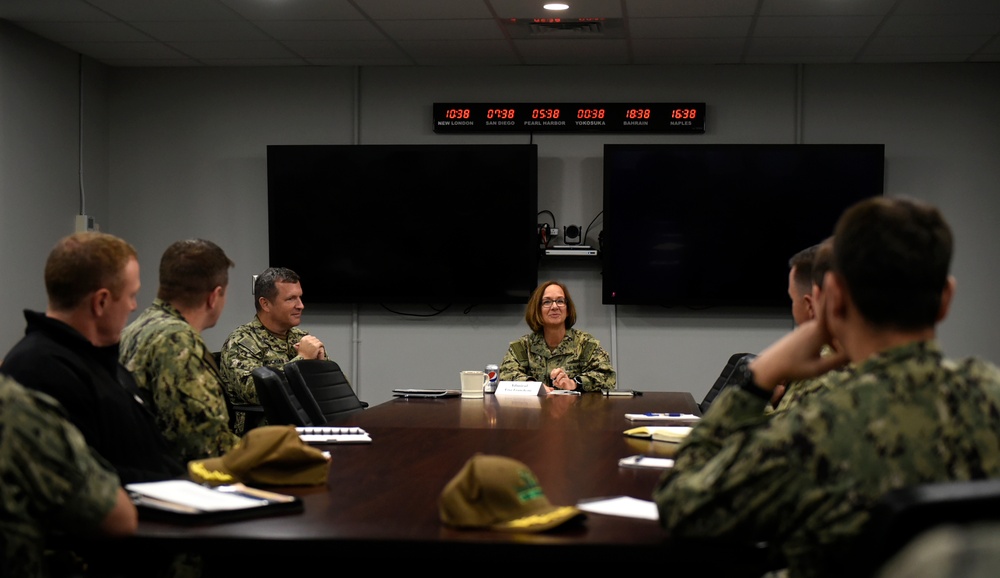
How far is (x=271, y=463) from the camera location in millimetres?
2367

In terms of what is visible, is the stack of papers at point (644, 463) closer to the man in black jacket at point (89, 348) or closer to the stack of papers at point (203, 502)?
the stack of papers at point (203, 502)

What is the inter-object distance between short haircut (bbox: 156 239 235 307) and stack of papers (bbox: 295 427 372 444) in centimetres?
54

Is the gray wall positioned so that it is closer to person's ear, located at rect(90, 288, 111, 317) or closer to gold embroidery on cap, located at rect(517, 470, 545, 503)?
person's ear, located at rect(90, 288, 111, 317)

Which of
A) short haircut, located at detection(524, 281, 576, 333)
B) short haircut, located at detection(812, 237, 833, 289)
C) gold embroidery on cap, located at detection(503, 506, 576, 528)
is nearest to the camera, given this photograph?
gold embroidery on cap, located at detection(503, 506, 576, 528)

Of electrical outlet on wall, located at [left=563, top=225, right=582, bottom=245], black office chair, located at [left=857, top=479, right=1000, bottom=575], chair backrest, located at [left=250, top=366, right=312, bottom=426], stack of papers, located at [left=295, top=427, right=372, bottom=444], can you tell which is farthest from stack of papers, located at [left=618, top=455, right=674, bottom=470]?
electrical outlet on wall, located at [left=563, top=225, right=582, bottom=245]

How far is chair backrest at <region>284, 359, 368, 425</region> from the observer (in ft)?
14.0

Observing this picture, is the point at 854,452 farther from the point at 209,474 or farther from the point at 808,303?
the point at 808,303

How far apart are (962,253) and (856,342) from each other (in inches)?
240

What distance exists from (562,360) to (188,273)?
119 inches

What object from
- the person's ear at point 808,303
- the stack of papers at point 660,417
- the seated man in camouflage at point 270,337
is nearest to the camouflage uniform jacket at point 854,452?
the person's ear at point 808,303

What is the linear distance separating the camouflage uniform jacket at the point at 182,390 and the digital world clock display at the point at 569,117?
455cm

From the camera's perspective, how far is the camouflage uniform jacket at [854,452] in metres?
1.58

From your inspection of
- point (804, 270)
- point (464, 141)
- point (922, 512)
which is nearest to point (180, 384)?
point (804, 270)

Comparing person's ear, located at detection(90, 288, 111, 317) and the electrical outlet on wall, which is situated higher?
the electrical outlet on wall
